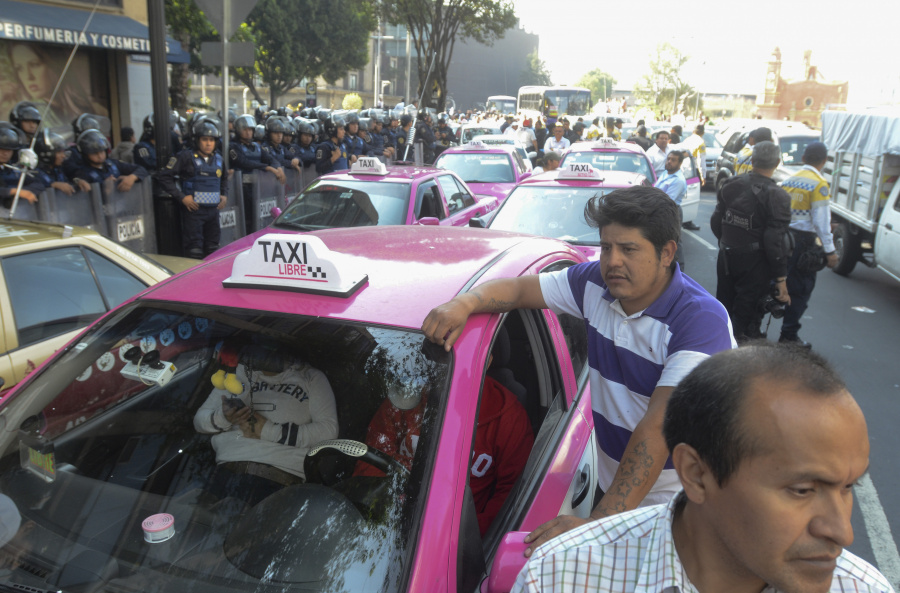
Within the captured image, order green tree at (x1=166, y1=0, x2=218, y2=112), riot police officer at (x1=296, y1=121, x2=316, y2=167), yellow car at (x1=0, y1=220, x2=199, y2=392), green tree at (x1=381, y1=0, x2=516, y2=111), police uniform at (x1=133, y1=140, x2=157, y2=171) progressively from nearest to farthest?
yellow car at (x1=0, y1=220, x2=199, y2=392)
police uniform at (x1=133, y1=140, x2=157, y2=171)
riot police officer at (x1=296, y1=121, x2=316, y2=167)
green tree at (x1=166, y1=0, x2=218, y2=112)
green tree at (x1=381, y1=0, x2=516, y2=111)

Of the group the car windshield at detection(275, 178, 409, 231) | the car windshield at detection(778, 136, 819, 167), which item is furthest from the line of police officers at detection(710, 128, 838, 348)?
the car windshield at detection(778, 136, 819, 167)

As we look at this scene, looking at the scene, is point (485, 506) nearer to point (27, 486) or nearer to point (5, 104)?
point (27, 486)

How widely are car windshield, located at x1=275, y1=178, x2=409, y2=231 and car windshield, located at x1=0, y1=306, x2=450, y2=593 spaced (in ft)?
15.9

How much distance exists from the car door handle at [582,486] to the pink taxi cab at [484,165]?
9.49m

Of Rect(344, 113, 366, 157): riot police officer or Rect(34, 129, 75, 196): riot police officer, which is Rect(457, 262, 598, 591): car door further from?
Rect(344, 113, 366, 157): riot police officer

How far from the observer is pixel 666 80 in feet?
227

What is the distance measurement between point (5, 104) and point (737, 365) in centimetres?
1647

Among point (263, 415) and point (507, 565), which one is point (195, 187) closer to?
point (263, 415)

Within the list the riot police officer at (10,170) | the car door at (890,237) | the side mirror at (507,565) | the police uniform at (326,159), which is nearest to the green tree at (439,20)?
the police uniform at (326,159)

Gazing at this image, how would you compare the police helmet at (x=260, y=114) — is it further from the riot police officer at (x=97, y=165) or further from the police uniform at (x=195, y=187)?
the riot police officer at (x=97, y=165)

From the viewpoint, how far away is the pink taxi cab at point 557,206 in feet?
22.8

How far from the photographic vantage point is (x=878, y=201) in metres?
8.98

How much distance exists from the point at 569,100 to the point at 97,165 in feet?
110

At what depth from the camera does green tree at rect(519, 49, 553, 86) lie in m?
91.9
